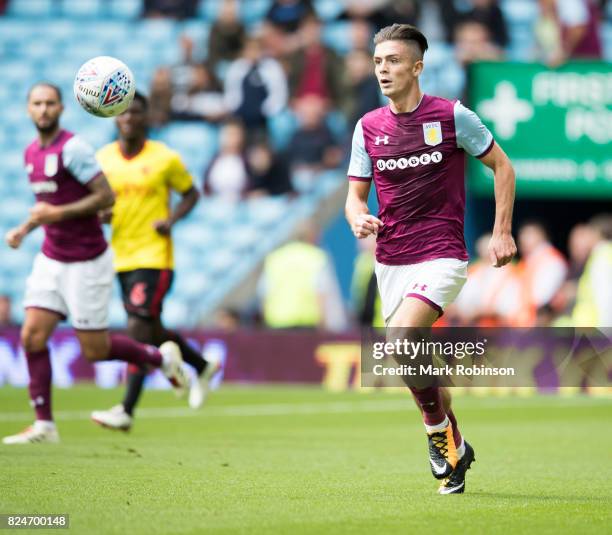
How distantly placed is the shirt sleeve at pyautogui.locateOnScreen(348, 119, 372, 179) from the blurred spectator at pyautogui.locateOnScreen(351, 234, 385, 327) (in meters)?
9.64

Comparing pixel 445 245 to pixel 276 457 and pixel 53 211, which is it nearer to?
pixel 276 457


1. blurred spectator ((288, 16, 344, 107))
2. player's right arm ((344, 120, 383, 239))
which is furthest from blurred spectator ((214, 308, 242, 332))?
player's right arm ((344, 120, 383, 239))

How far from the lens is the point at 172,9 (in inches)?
946

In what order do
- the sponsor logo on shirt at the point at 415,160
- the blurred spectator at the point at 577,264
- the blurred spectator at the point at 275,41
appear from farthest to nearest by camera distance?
the blurred spectator at the point at 275,41 < the blurred spectator at the point at 577,264 < the sponsor logo on shirt at the point at 415,160

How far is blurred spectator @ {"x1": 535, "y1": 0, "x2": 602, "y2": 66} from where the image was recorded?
2080 centimetres

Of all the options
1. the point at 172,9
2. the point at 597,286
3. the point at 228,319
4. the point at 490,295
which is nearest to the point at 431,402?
the point at 597,286

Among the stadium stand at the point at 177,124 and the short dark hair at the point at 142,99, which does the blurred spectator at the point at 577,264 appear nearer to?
the stadium stand at the point at 177,124

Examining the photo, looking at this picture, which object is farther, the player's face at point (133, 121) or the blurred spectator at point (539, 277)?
the blurred spectator at point (539, 277)

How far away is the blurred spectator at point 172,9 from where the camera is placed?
946 inches

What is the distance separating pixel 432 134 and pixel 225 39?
14.6 meters

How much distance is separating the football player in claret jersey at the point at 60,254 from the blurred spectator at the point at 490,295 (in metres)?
8.67

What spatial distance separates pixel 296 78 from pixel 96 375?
18.9 ft

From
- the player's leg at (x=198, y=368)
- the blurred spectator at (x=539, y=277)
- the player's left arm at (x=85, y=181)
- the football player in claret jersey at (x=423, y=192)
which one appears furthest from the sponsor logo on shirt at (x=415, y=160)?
the blurred spectator at (x=539, y=277)

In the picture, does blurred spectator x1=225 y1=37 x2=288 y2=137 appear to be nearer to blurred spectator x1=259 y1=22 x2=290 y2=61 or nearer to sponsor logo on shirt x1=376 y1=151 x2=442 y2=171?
blurred spectator x1=259 y1=22 x2=290 y2=61
